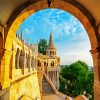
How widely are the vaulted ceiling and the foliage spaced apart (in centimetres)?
3576

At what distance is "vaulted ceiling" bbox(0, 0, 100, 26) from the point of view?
497 cm

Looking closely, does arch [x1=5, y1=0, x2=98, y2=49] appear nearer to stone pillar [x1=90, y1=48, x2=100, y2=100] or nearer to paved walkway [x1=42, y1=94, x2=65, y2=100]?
stone pillar [x1=90, y1=48, x2=100, y2=100]

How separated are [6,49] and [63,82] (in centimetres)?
4031

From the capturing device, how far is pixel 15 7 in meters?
5.45

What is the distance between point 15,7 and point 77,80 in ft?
124

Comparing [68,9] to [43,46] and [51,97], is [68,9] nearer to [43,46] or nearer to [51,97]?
[51,97]

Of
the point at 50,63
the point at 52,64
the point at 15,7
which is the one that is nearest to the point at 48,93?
the point at 15,7

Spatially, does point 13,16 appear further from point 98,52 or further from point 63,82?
point 63,82

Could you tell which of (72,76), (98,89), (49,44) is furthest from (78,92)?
(98,89)

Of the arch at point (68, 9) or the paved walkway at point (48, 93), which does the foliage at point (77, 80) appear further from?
the arch at point (68, 9)

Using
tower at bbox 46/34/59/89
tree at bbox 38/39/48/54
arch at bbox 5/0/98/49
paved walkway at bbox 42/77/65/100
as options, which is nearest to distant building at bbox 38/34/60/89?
tower at bbox 46/34/59/89

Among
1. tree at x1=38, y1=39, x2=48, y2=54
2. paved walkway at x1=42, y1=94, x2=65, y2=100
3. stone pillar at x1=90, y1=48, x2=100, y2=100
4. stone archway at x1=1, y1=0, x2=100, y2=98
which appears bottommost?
paved walkway at x1=42, y1=94, x2=65, y2=100

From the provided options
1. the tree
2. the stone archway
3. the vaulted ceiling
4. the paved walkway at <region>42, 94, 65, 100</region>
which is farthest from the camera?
the tree

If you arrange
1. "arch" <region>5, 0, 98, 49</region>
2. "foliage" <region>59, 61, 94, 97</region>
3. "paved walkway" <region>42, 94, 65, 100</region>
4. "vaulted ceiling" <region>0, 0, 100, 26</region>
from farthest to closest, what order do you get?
"foliage" <region>59, 61, 94, 97</region>, "paved walkway" <region>42, 94, 65, 100</region>, "arch" <region>5, 0, 98, 49</region>, "vaulted ceiling" <region>0, 0, 100, 26</region>
